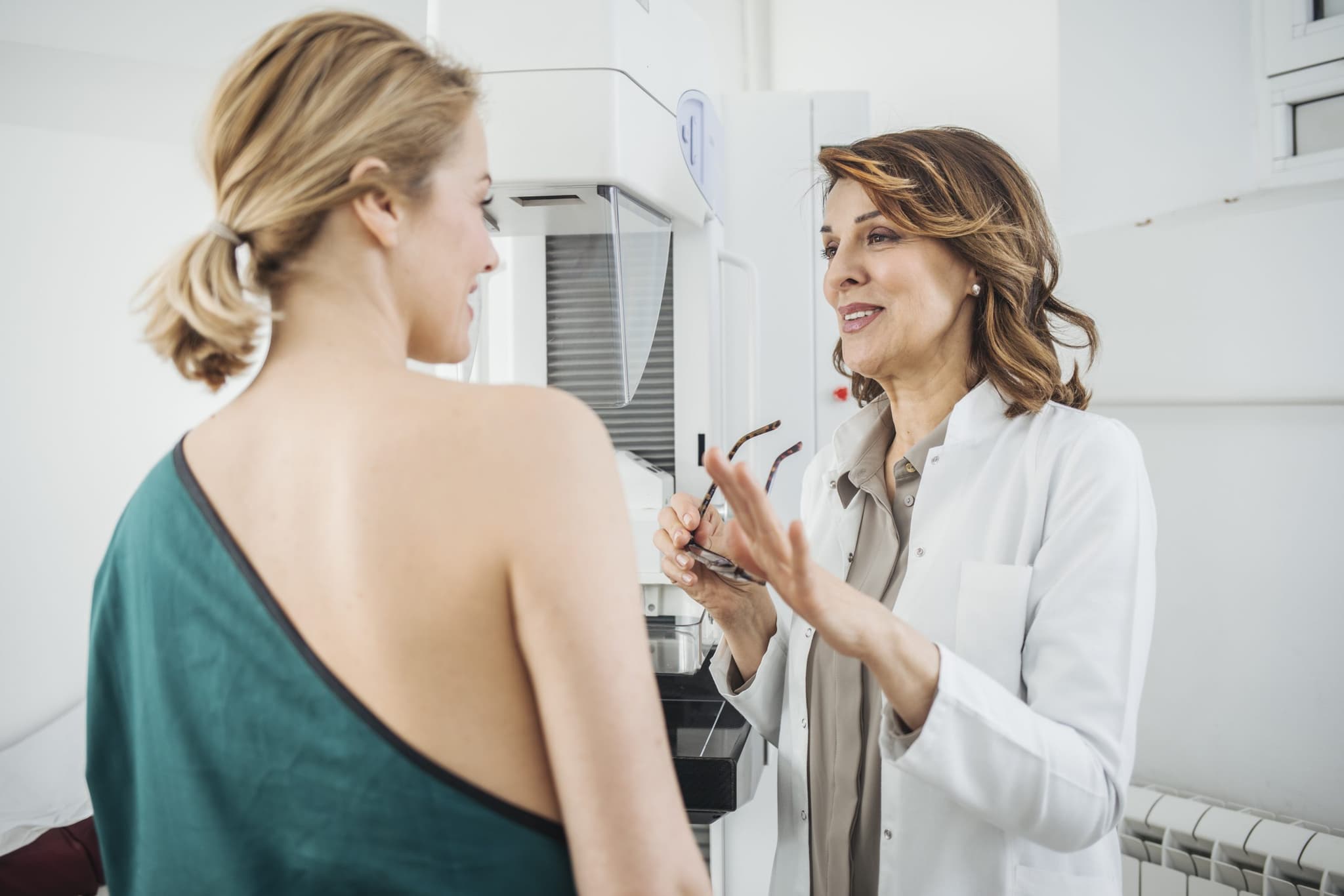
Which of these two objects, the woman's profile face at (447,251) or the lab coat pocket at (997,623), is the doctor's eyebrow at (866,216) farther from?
the woman's profile face at (447,251)

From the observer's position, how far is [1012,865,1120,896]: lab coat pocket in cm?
103

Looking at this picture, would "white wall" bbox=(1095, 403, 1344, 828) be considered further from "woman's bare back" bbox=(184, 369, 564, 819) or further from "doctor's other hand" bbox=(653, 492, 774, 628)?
"woman's bare back" bbox=(184, 369, 564, 819)

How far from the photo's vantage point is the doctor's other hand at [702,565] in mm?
1179

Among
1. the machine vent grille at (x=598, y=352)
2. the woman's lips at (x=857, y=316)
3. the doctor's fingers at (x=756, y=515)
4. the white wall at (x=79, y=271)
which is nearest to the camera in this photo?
the doctor's fingers at (x=756, y=515)

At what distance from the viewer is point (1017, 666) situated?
3.47 ft

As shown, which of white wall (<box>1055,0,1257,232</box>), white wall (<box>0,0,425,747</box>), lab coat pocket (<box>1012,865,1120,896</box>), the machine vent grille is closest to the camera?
lab coat pocket (<box>1012,865,1120,896</box>)

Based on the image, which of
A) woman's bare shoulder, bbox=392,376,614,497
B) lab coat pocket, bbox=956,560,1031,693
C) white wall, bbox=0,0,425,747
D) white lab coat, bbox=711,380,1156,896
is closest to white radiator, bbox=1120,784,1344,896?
white lab coat, bbox=711,380,1156,896

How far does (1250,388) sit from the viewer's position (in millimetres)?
1798

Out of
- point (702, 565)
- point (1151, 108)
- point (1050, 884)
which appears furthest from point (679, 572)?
point (1151, 108)

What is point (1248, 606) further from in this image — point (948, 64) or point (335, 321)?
point (335, 321)

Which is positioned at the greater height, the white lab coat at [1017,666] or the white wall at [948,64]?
the white wall at [948,64]

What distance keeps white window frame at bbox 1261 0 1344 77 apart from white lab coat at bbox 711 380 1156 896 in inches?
47.4

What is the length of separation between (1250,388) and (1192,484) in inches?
9.3

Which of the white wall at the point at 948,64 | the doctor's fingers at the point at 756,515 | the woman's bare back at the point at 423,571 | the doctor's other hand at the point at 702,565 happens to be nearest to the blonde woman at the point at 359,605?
the woman's bare back at the point at 423,571
